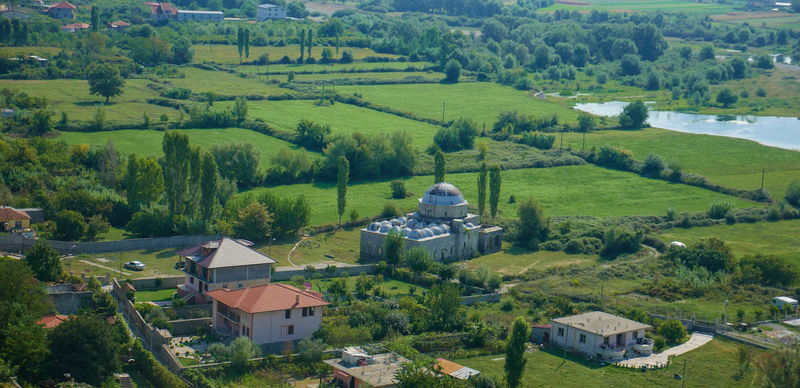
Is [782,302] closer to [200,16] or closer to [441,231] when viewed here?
[441,231]

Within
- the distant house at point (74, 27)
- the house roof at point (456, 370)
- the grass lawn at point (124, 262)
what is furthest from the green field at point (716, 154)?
the distant house at point (74, 27)

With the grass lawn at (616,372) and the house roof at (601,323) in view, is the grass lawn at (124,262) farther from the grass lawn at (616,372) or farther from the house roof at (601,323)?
the house roof at (601,323)

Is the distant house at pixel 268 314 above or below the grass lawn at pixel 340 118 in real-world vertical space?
below

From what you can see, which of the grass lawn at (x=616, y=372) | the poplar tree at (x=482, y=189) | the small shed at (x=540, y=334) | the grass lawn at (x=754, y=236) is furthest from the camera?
the poplar tree at (x=482, y=189)

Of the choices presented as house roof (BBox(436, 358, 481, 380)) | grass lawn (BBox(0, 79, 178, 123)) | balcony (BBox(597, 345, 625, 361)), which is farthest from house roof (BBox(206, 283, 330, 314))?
grass lawn (BBox(0, 79, 178, 123))

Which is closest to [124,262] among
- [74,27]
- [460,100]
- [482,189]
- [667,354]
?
[482,189]
